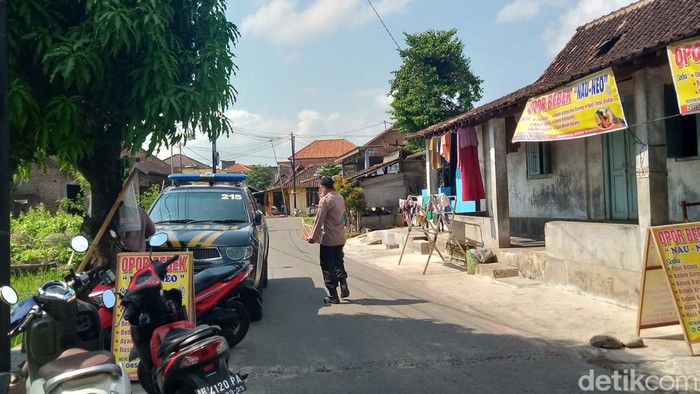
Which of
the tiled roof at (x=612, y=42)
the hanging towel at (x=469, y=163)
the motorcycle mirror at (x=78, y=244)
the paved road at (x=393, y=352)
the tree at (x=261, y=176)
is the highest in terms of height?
the tree at (x=261, y=176)

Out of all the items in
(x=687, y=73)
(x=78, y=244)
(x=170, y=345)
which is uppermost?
(x=687, y=73)

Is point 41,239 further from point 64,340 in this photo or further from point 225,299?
point 64,340

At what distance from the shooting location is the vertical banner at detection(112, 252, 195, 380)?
17.4ft

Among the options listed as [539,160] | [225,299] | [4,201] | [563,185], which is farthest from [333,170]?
[4,201]

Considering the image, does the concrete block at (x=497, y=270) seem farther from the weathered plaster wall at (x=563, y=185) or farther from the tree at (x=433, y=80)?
the tree at (x=433, y=80)

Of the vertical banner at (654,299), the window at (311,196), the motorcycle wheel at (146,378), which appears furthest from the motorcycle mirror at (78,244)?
the window at (311,196)

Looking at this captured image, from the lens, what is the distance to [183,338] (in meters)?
3.29

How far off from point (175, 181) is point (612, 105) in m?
7.44

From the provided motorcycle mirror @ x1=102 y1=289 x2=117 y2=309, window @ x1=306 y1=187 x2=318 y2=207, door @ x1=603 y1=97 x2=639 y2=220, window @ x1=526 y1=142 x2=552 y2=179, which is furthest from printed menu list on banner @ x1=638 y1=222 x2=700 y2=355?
window @ x1=306 y1=187 x2=318 y2=207

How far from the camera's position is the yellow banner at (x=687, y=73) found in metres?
6.29

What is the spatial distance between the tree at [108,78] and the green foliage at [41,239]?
21.1 ft

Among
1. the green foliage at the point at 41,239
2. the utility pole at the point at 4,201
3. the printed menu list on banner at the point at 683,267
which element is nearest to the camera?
the utility pole at the point at 4,201

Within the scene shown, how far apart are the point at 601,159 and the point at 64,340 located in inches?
417

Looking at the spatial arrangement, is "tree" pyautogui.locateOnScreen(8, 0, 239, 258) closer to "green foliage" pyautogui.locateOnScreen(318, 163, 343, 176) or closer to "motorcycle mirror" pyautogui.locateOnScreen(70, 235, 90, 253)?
"motorcycle mirror" pyautogui.locateOnScreen(70, 235, 90, 253)
